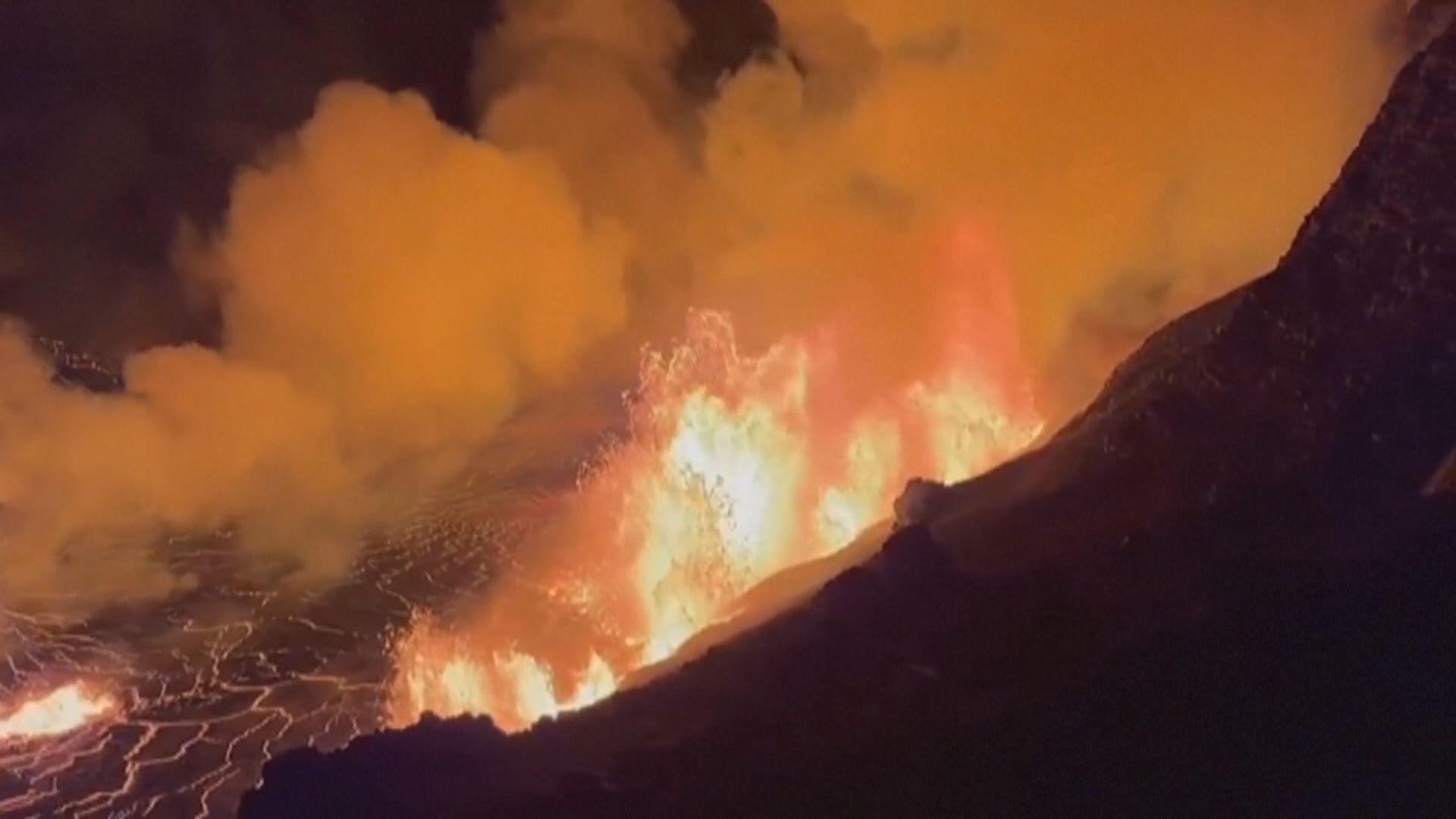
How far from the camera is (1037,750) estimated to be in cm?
1377

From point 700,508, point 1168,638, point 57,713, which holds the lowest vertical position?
point 1168,638

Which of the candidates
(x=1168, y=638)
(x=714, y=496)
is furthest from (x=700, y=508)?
(x=1168, y=638)

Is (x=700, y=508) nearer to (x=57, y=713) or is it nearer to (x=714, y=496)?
(x=714, y=496)

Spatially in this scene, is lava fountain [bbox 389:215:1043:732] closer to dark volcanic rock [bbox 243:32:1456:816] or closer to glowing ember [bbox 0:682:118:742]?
glowing ember [bbox 0:682:118:742]

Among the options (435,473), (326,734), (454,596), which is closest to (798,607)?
(326,734)

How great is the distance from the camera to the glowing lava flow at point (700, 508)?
30.2 metres

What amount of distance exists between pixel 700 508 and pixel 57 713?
15069mm

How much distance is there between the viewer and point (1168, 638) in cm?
1459

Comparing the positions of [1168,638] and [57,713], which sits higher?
[57,713]

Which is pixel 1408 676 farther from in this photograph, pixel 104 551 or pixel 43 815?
pixel 104 551

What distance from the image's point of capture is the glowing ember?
101 ft

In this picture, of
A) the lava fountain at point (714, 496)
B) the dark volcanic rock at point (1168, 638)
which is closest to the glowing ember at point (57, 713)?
the lava fountain at point (714, 496)

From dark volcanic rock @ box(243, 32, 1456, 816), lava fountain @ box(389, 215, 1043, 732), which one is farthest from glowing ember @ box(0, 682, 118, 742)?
dark volcanic rock @ box(243, 32, 1456, 816)

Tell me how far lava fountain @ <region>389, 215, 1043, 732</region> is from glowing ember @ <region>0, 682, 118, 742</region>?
652cm
